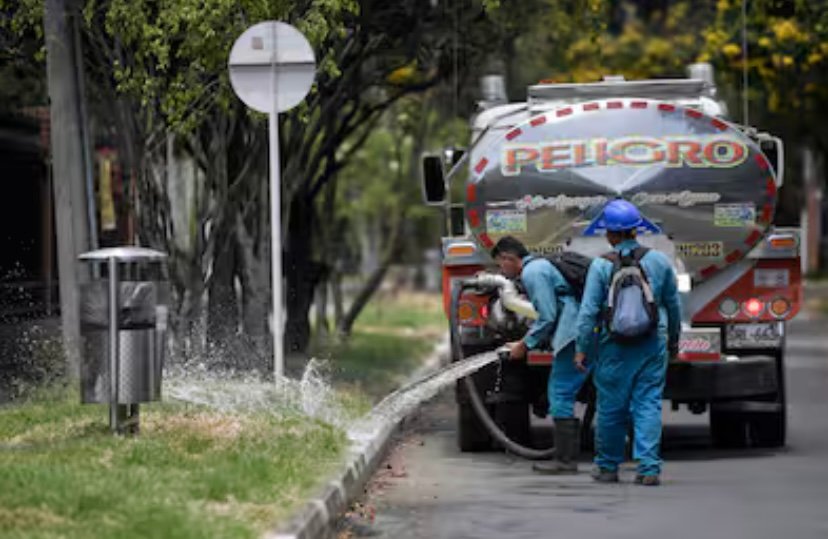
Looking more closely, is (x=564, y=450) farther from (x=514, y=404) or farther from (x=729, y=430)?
(x=729, y=430)

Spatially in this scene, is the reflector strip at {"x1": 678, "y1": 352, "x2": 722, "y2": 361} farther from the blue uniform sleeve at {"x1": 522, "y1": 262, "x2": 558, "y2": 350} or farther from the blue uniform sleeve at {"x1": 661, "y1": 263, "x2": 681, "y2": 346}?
the blue uniform sleeve at {"x1": 522, "y1": 262, "x2": 558, "y2": 350}

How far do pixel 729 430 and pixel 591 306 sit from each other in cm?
300

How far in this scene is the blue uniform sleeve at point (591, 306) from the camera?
1278 centimetres

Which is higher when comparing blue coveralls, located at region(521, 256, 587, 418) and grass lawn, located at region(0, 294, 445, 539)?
blue coveralls, located at region(521, 256, 587, 418)

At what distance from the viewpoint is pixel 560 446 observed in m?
13.4

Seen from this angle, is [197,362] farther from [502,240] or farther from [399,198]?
[399,198]

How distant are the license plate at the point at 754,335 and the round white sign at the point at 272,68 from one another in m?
3.62

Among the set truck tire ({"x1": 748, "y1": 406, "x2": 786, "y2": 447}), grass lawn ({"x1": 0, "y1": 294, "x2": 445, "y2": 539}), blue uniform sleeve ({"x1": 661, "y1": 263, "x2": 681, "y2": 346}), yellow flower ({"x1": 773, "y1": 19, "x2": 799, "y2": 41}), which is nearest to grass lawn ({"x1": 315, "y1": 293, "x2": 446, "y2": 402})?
grass lawn ({"x1": 0, "y1": 294, "x2": 445, "y2": 539})

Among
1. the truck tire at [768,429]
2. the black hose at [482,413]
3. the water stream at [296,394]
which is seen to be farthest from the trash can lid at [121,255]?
the truck tire at [768,429]

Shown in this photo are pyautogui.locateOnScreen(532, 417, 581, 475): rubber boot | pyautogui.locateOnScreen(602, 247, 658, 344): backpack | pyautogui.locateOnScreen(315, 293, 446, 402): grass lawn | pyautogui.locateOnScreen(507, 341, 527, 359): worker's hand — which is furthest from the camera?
pyautogui.locateOnScreen(315, 293, 446, 402): grass lawn

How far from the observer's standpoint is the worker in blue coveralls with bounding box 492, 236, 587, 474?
43.2 ft

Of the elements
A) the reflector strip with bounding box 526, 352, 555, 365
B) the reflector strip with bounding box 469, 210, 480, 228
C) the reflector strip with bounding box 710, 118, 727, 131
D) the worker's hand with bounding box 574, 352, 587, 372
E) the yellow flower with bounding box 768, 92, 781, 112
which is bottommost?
the reflector strip with bounding box 526, 352, 555, 365

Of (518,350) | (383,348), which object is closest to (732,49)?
(383,348)

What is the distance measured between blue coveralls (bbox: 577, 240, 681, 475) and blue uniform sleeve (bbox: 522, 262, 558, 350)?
33 cm
